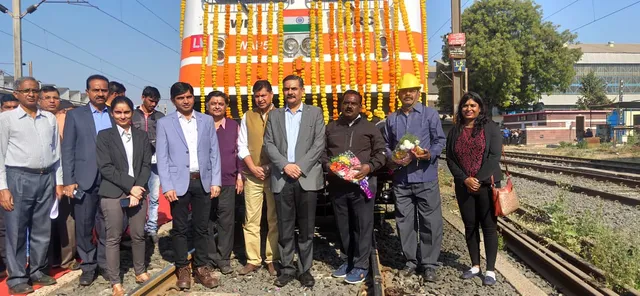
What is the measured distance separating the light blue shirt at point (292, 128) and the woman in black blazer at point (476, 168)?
1488 millimetres

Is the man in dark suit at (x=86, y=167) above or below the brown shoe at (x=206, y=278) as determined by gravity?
above

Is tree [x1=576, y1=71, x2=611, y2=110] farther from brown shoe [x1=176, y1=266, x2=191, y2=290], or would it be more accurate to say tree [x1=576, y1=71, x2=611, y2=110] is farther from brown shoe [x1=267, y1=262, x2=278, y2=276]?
brown shoe [x1=176, y1=266, x2=191, y2=290]

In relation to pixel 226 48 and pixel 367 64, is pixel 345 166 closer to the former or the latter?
pixel 367 64

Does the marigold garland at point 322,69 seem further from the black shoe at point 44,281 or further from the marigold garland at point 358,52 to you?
the black shoe at point 44,281

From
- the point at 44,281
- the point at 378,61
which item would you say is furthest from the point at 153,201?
the point at 378,61

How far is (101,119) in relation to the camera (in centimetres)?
482

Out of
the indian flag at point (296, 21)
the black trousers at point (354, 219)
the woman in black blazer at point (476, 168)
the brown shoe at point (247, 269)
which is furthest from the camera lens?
the indian flag at point (296, 21)

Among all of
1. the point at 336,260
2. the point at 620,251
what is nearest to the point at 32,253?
the point at 336,260

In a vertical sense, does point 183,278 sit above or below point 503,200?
below

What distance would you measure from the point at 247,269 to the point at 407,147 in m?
2.06

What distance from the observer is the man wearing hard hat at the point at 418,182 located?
4680 mm

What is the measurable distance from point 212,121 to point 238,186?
0.77m

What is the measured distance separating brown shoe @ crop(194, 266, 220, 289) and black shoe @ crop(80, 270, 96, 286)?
1.00m

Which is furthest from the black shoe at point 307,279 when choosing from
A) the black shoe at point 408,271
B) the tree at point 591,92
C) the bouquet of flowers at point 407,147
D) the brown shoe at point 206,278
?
the tree at point 591,92
